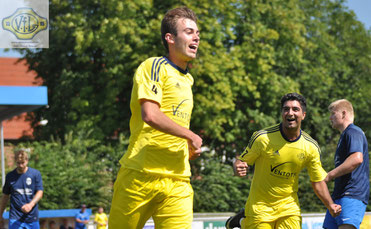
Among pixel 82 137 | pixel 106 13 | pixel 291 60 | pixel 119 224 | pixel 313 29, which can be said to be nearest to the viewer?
pixel 119 224

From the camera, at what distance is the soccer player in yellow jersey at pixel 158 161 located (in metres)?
4.87

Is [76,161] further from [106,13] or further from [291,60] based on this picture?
[291,60]

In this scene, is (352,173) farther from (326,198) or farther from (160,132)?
(160,132)

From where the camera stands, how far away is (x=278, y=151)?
7.17 meters

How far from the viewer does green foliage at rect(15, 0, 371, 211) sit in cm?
2747

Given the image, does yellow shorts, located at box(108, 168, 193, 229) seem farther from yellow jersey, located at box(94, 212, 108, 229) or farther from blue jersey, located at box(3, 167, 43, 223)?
yellow jersey, located at box(94, 212, 108, 229)

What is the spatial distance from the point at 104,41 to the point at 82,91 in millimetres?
3147

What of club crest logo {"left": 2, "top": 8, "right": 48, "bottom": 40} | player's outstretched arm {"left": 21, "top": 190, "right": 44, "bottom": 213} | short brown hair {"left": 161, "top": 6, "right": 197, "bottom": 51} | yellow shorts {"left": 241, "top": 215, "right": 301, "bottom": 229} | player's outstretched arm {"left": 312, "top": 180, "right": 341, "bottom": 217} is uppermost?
club crest logo {"left": 2, "top": 8, "right": 48, "bottom": 40}

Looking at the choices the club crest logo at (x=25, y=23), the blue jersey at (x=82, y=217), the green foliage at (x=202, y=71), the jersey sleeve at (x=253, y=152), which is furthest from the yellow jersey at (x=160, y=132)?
the green foliage at (x=202, y=71)

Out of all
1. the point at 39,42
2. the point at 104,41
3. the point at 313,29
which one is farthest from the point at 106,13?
the point at 39,42

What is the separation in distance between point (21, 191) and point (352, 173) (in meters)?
5.26

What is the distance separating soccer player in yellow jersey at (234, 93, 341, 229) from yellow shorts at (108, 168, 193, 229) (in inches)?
88.6

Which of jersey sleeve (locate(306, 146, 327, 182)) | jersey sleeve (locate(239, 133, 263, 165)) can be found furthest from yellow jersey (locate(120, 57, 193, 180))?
jersey sleeve (locate(306, 146, 327, 182))

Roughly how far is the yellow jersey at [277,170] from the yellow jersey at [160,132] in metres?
2.39
